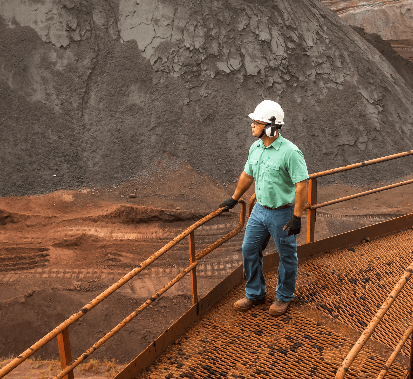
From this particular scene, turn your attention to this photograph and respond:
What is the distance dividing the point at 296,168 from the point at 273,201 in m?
0.36

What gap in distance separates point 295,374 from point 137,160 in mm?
9135

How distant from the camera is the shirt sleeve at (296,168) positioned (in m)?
3.67

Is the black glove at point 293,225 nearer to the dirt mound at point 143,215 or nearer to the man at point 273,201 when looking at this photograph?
the man at point 273,201

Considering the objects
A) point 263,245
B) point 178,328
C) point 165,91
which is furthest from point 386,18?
point 178,328

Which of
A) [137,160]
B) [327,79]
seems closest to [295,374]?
[137,160]

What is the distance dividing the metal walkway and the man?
0.19 meters

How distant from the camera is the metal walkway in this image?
3.41 meters

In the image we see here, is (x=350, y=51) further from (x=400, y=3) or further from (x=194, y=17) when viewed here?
(x=400, y=3)

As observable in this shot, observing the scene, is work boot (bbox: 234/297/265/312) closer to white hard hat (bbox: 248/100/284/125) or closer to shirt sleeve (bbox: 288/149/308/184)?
Answer: shirt sleeve (bbox: 288/149/308/184)

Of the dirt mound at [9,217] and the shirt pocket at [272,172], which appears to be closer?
the shirt pocket at [272,172]

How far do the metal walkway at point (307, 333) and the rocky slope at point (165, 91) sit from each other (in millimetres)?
7431

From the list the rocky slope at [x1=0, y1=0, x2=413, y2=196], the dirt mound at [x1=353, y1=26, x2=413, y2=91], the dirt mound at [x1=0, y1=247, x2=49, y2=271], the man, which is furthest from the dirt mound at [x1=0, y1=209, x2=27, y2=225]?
the dirt mound at [x1=353, y1=26, x2=413, y2=91]

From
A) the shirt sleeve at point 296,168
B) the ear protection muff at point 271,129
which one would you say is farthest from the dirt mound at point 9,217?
the shirt sleeve at point 296,168

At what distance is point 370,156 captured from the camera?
1288cm
